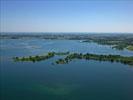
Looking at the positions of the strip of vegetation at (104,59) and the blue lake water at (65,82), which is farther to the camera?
the strip of vegetation at (104,59)

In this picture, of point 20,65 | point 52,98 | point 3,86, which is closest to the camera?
point 52,98

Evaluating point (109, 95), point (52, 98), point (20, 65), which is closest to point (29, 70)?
point (20, 65)

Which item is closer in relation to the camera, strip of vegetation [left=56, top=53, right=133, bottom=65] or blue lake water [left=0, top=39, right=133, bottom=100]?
blue lake water [left=0, top=39, right=133, bottom=100]

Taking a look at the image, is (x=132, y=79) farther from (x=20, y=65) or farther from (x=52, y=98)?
(x=20, y=65)

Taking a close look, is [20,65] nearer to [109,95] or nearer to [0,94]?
[0,94]

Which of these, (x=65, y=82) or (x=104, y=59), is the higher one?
(x=104, y=59)

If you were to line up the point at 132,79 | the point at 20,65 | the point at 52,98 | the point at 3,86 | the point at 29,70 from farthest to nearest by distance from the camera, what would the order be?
the point at 20,65 → the point at 29,70 → the point at 132,79 → the point at 3,86 → the point at 52,98

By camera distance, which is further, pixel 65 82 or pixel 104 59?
pixel 104 59

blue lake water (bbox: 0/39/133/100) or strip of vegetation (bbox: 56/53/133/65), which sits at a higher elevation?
strip of vegetation (bbox: 56/53/133/65)

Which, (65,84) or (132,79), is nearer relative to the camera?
(65,84)

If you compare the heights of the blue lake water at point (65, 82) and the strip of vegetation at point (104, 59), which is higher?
the strip of vegetation at point (104, 59)
